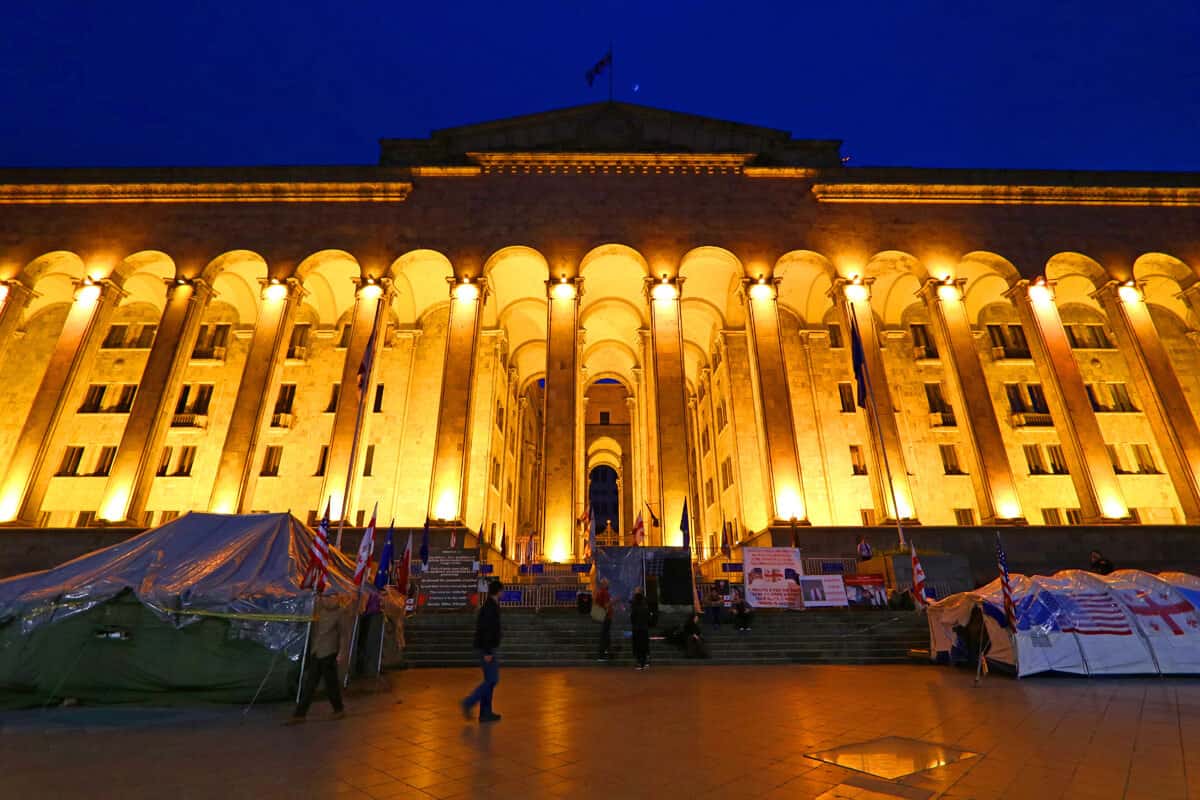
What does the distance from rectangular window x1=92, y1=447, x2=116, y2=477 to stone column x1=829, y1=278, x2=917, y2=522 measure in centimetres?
3417

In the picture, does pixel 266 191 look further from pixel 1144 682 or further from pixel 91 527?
pixel 1144 682

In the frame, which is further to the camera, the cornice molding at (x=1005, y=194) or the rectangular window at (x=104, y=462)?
the cornice molding at (x=1005, y=194)

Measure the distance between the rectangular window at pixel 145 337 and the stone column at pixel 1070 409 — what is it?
4318 cm

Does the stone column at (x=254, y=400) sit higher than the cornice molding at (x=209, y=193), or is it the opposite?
the cornice molding at (x=209, y=193)

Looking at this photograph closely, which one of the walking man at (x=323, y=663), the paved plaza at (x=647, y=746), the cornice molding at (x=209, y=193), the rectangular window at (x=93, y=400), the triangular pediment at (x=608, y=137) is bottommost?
the paved plaza at (x=647, y=746)

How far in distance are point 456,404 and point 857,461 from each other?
20.1 metres

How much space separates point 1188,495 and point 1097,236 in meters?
12.7

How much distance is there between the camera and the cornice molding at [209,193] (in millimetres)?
27844

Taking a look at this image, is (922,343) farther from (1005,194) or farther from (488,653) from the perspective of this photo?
(488,653)

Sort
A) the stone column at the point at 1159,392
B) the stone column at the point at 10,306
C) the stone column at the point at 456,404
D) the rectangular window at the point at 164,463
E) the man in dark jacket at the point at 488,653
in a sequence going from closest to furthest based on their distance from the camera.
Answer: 1. the man in dark jacket at the point at 488,653
2. the stone column at the point at 456,404
3. the stone column at the point at 1159,392
4. the stone column at the point at 10,306
5. the rectangular window at the point at 164,463

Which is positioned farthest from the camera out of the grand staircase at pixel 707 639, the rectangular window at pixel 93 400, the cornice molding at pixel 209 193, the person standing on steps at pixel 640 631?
Answer: the rectangular window at pixel 93 400

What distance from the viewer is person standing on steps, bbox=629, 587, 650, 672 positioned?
13.4 metres

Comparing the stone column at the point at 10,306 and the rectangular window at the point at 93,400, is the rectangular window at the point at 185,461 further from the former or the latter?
the stone column at the point at 10,306

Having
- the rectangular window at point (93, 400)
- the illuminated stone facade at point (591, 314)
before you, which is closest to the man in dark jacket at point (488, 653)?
the illuminated stone facade at point (591, 314)
